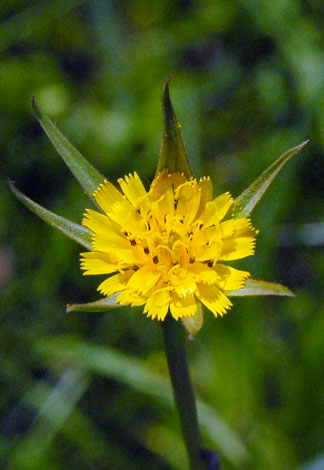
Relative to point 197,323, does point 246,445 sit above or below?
below

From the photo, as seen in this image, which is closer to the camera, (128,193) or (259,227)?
(128,193)

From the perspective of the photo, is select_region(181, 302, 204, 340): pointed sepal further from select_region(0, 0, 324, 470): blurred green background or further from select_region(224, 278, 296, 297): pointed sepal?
select_region(0, 0, 324, 470): blurred green background

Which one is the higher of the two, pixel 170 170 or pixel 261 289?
pixel 170 170

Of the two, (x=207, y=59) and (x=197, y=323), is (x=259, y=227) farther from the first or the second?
(x=207, y=59)

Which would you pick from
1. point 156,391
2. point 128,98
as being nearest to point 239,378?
point 156,391

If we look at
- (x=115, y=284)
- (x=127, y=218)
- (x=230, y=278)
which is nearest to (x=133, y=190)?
(x=127, y=218)

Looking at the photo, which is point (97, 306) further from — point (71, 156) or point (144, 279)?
point (71, 156)

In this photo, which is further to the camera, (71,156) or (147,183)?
(147,183)
